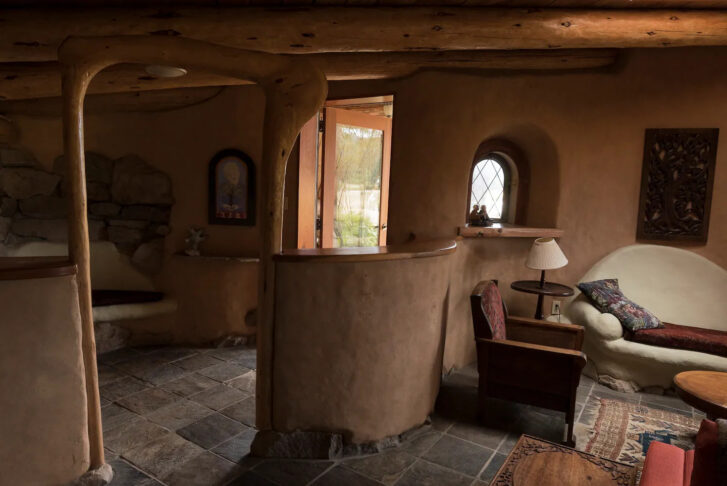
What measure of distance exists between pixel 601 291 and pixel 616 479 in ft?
8.04

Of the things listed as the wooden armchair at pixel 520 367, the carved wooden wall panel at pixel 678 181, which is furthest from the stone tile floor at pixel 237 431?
the carved wooden wall panel at pixel 678 181

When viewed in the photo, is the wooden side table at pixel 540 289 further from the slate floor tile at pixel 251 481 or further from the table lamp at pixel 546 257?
the slate floor tile at pixel 251 481

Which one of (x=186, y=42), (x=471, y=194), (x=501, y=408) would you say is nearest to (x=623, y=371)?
(x=501, y=408)

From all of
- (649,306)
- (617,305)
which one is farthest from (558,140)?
(649,306)

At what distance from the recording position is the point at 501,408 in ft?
11.0

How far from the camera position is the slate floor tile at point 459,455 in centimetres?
259

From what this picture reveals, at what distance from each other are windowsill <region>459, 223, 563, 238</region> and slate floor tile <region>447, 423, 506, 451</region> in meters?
1.57

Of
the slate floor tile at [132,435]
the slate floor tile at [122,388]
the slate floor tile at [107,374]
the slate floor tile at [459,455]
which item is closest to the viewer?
the slate floor tile at [459,455]

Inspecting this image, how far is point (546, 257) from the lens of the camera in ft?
12.3

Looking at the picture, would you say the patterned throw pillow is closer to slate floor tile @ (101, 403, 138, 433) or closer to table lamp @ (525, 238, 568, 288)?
table lamp @ (525, 238, 568, 288)

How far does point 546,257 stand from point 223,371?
283cm

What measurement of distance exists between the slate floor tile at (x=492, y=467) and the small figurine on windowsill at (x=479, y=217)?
2.11 m

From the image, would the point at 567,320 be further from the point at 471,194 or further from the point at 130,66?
the point at 130,66

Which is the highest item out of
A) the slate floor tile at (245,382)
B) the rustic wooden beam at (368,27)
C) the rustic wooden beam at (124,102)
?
the rustic wooden beam at (368,27)
